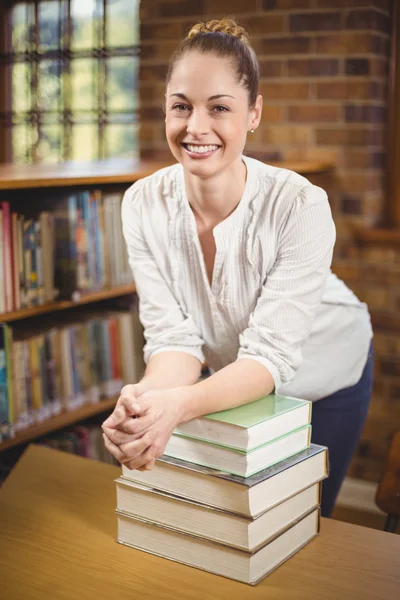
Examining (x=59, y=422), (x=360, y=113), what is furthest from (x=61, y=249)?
(x=360, y=113)

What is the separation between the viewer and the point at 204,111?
1.29 meters

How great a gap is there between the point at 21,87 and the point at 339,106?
167 centimetres

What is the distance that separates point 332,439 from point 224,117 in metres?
0.80

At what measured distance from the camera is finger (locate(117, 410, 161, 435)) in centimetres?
110

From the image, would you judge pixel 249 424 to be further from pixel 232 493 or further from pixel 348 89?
pixel 348 89

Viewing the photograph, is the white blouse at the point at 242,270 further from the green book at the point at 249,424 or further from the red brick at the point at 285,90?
the red brick at the point at 285,90

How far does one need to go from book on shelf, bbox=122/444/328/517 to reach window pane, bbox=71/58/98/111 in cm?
277

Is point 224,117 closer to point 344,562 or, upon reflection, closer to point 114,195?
point 344,562

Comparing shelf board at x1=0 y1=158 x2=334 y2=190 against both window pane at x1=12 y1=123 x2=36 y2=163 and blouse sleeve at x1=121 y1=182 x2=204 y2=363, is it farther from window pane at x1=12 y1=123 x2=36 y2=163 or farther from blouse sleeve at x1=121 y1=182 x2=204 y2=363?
window pane at x1=12 y1=123 x2=36 y2=163

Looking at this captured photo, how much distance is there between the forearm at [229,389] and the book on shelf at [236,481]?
0.28 ft

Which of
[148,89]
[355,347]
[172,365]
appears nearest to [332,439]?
[355,347]

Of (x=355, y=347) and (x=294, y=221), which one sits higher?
(x=294, y=221)

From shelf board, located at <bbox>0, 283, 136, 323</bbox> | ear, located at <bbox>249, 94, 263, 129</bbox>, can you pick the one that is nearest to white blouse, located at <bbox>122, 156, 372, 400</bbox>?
ear, located at <bbox>249, 94, 263, 129</bbox>

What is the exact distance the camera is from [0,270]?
226cm
